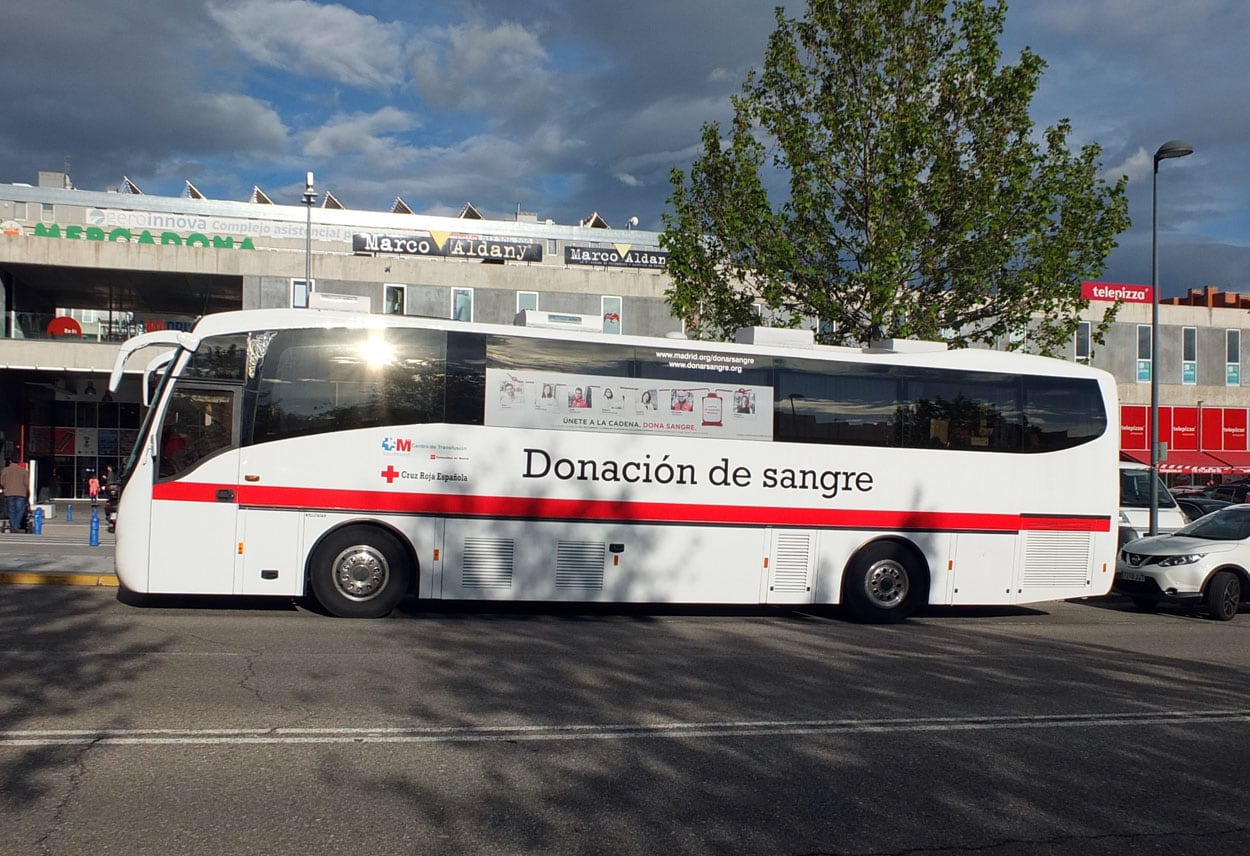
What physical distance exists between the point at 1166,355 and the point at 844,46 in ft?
107

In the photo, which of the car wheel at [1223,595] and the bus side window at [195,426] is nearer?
the bus side window at [195,426]

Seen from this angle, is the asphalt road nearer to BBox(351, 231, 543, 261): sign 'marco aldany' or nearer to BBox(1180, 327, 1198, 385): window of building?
BBox(351, 231, 543, 261): sign 'marco aldany'

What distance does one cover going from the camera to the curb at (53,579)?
13.1 metres

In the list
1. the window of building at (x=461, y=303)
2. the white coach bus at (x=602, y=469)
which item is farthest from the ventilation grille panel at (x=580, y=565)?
the window of building at (x=461, y=303)

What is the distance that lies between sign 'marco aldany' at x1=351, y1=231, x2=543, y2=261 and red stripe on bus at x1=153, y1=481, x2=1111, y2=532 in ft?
105

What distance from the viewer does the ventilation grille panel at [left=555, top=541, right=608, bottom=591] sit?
11969mm

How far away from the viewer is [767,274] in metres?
19.3

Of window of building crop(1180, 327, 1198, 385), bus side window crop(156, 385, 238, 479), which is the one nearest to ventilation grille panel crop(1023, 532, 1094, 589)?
bus side window crop(156, 385, 238, 479)

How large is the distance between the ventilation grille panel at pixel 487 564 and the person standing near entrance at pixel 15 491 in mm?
15280

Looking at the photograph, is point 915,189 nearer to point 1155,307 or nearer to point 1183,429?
point 1155,307

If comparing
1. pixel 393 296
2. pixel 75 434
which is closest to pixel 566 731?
pixel 393 296

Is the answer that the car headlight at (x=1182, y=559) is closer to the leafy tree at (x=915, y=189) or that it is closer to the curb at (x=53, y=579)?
the leafy tree at (x=915, y=189)

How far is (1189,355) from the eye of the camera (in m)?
45.0

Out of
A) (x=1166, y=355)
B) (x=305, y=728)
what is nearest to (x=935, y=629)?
(x=305, y=728)
